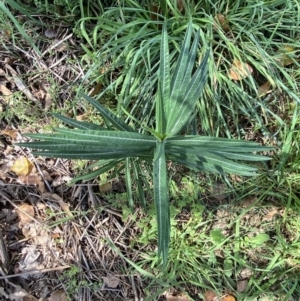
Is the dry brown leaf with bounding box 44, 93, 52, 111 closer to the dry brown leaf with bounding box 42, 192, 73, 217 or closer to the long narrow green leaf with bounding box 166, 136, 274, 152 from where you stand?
the dry brown leaf with bounding box 42, 192, 73, 217

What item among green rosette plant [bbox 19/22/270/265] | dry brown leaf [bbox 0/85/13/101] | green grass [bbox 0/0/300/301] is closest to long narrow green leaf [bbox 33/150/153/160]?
green rosette plant [bbox 19/22/270/265]

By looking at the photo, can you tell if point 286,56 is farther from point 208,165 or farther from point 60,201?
point 60,201

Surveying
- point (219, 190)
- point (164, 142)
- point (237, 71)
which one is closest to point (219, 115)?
point (237, 71)

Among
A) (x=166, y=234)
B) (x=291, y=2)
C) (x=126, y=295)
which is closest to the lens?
(x=166, y=234)

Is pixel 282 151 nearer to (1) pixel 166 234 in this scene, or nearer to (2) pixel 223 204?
(2) pixel 223 204

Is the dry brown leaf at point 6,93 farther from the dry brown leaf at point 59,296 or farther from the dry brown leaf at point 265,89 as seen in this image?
the dry brown leaf at point 265,89

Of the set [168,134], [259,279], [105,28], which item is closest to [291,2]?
[105,28]
